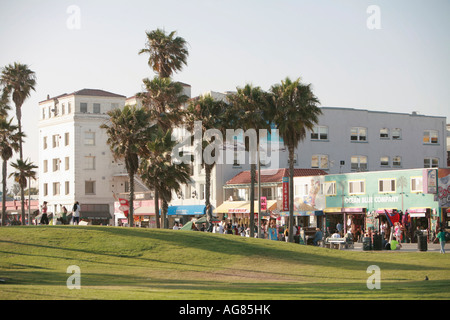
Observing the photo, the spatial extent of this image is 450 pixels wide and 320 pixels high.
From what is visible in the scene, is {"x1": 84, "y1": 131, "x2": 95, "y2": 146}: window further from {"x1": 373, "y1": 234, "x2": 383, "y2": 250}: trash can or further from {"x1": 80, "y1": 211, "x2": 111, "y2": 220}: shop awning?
{"x1": 373, "y1": 234, "x2": 383, "y2": 250}: trash can

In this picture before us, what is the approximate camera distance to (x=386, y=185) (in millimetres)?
59531

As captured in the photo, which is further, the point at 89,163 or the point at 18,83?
the point at 89,163

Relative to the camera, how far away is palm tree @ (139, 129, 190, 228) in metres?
55.4

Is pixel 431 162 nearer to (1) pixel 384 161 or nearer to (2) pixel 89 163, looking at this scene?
(1) pixel 384 161

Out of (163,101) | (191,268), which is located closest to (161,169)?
(163,101)

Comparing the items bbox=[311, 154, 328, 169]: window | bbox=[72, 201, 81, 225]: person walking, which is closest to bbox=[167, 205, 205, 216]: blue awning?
bbox=[311, 154, 328, 169]: window

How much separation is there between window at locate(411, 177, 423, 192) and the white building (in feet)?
168

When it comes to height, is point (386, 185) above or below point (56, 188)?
below

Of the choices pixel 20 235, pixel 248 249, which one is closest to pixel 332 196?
pixel 248 249

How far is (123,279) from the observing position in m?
26.0

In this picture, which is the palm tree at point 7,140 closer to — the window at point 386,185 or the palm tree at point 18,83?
the palm tree at point 18,83

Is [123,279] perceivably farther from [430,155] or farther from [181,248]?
[430,155]

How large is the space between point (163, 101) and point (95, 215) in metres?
39.9

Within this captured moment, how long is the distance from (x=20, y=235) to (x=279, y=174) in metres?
40.8
